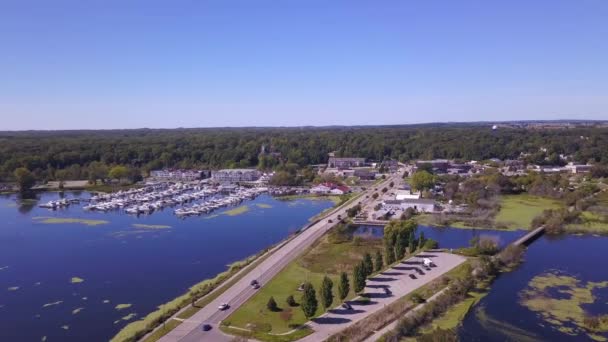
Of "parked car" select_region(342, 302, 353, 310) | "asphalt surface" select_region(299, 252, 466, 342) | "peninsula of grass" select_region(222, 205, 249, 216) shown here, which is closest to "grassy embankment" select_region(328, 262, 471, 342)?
"asphalt surface" select_region(299, 252, 466, 342)

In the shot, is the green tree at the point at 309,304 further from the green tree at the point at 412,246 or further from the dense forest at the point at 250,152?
the dense forest at the point at 250,152

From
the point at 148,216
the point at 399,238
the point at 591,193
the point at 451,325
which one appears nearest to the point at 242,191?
the point at 148,216

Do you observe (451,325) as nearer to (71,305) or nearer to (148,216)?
(71,305)

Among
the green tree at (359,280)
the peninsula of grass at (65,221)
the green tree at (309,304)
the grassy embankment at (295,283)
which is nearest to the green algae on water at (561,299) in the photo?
the green tree at (359,280)

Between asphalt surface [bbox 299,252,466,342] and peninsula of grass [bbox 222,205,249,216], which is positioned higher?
asphalt surface [bbox 299,252,466,342]

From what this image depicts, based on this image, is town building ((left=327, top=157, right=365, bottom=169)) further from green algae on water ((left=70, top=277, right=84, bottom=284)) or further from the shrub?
the shrub
